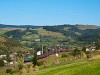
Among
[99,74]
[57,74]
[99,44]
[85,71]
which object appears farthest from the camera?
[99,44]

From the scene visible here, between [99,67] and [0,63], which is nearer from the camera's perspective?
[99,67]

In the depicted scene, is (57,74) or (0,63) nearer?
(57,74)

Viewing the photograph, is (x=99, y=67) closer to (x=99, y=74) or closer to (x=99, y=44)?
(x=99, y=74)

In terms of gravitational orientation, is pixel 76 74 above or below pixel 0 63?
above

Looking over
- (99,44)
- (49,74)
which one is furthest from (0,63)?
(49,74)

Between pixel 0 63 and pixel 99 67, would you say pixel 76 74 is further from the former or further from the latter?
pixel 0 63

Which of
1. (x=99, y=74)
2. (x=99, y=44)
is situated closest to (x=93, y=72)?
(x=99, y=74)

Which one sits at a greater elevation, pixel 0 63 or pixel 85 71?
pixel 85 71

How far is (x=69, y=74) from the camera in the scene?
27.5m

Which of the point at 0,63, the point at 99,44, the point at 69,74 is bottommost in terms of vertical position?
the point at 0,63

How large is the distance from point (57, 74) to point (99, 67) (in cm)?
439

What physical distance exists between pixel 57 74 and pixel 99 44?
11636cm

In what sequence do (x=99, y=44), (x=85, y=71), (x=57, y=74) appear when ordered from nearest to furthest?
(x=85, y=71) < (x=57, y=74) < (x=99, y=44)

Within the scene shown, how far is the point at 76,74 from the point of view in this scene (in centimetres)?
2697
